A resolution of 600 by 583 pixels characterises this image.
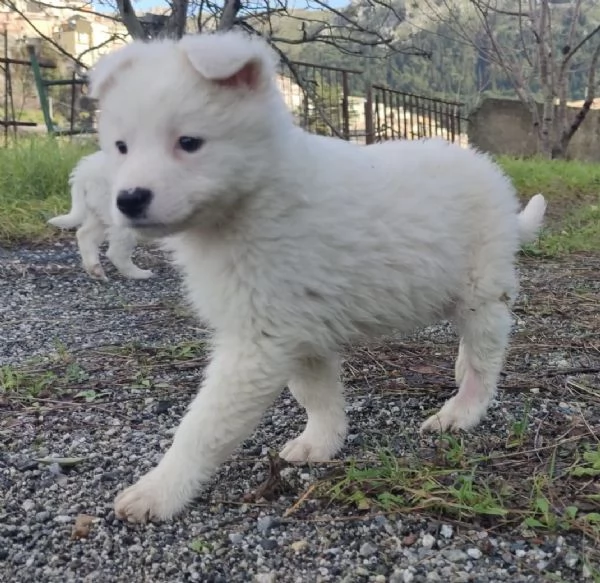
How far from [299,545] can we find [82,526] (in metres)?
0.63

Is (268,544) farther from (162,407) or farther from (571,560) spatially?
(162,407)

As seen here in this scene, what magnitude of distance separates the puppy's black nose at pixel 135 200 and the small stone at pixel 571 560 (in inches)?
56.2

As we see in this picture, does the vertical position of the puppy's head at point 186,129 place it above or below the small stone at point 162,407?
above

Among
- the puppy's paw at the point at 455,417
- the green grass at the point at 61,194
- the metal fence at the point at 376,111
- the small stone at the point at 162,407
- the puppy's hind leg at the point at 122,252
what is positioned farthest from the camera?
the metal fence at the point at 376,111

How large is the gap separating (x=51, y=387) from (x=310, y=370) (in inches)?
50.6

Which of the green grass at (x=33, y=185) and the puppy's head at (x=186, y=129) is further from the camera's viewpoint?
the green grass at (x=33, y=185)

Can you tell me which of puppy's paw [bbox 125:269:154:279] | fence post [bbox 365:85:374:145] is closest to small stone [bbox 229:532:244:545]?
puppy's paw [bbox 125:269:154:279]

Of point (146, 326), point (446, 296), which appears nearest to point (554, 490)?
point (446, 296)

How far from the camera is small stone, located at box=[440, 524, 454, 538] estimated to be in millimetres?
2143

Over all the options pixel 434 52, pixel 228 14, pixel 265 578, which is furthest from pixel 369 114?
pixel 265 578

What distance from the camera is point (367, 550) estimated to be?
6.86 feet

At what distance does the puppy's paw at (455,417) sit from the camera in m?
2.91

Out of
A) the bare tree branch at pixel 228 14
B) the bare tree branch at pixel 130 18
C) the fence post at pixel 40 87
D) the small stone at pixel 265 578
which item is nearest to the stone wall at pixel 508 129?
the fence post at pixel 40 87

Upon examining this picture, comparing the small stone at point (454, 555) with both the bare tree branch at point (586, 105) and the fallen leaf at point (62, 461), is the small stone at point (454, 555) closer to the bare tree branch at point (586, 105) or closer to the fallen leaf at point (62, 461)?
the fallen leaf at point (62, 461)
